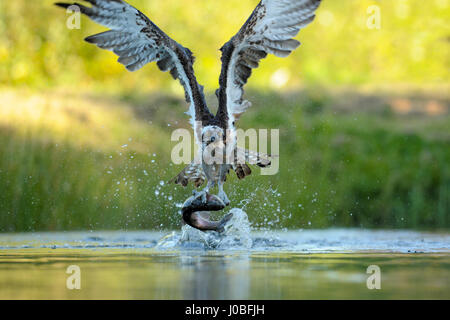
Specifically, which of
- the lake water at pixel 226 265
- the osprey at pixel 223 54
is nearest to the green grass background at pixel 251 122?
the lake water at pixel 226 265

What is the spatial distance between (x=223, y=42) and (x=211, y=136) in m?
11.7

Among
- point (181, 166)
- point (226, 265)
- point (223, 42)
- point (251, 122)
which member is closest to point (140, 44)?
point (226, 265)

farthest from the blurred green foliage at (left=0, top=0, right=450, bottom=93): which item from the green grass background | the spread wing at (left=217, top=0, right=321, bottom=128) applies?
the spread wing at (left=217, top=0, right=321, bottom=128)

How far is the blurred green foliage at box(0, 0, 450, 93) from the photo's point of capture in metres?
20.2

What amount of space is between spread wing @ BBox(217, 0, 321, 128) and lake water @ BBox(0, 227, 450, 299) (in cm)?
171

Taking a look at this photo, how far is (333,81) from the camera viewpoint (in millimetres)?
20656

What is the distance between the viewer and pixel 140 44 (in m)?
10.2

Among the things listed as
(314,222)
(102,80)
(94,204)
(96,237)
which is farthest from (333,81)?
(96,237)

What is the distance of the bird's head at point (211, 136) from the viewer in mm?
9844

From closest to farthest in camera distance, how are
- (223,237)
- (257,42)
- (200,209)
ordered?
(200,209)
(257,42)
(223,237)

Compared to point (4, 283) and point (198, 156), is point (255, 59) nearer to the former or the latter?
point (198, 156)

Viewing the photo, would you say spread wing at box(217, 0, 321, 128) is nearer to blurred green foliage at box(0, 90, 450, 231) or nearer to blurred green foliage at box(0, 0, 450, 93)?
blurred green foliage at box(0, 90, 450, 231)

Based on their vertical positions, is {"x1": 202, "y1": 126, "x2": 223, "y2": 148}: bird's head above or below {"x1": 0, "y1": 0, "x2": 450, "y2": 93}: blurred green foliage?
below

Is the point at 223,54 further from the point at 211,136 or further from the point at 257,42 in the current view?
→ the point at 211,136
